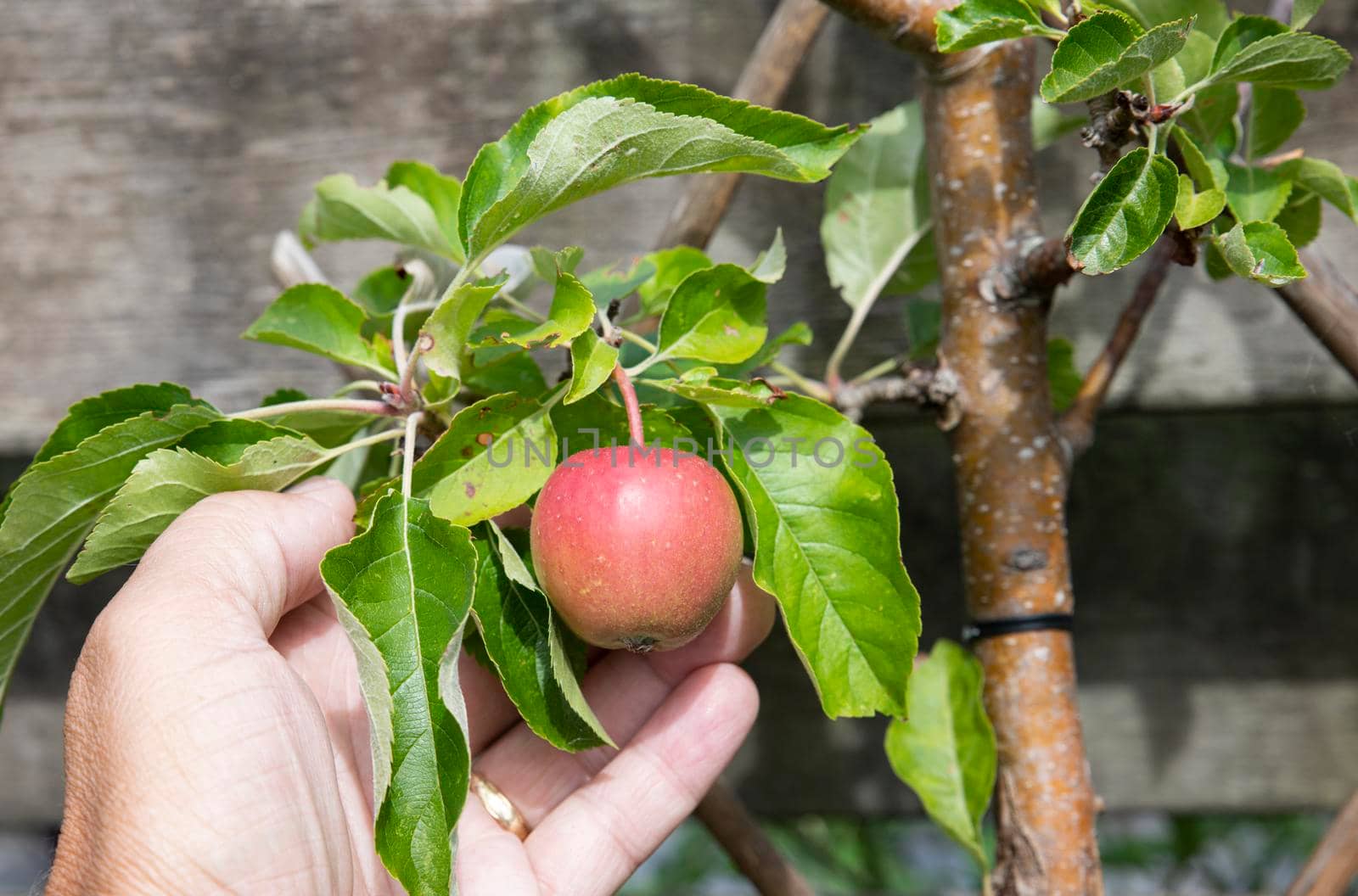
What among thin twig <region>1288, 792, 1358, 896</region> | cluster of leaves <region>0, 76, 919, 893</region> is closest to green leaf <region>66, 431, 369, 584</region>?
cluster of leaves <region>0, 76, 919, 893</region>

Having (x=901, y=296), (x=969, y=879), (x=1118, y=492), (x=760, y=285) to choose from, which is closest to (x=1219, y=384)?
(x=1118, y=492)

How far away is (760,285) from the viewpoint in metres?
0.57

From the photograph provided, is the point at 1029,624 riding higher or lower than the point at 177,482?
lower

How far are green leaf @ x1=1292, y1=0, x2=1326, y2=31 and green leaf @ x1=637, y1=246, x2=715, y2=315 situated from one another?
13.6 inches

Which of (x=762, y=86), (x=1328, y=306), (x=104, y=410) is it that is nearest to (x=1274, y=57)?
(x=1328, y=306)

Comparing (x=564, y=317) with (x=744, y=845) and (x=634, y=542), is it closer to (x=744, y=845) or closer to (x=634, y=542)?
(x=634, y=542)

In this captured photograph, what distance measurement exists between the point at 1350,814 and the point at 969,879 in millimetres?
802

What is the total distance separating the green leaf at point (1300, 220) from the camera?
63 cm

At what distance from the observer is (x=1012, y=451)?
0.65 meters

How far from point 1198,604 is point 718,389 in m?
0.75

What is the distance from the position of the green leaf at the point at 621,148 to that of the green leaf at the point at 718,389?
0.11m

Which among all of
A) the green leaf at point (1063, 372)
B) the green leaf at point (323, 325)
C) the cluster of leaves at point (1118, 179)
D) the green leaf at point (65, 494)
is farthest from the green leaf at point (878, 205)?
the green leaf at point (65, 494)

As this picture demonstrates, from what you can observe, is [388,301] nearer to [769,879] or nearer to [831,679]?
[831,679]

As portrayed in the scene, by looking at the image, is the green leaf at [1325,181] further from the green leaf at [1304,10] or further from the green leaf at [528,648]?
the green leaf at [528,648]
